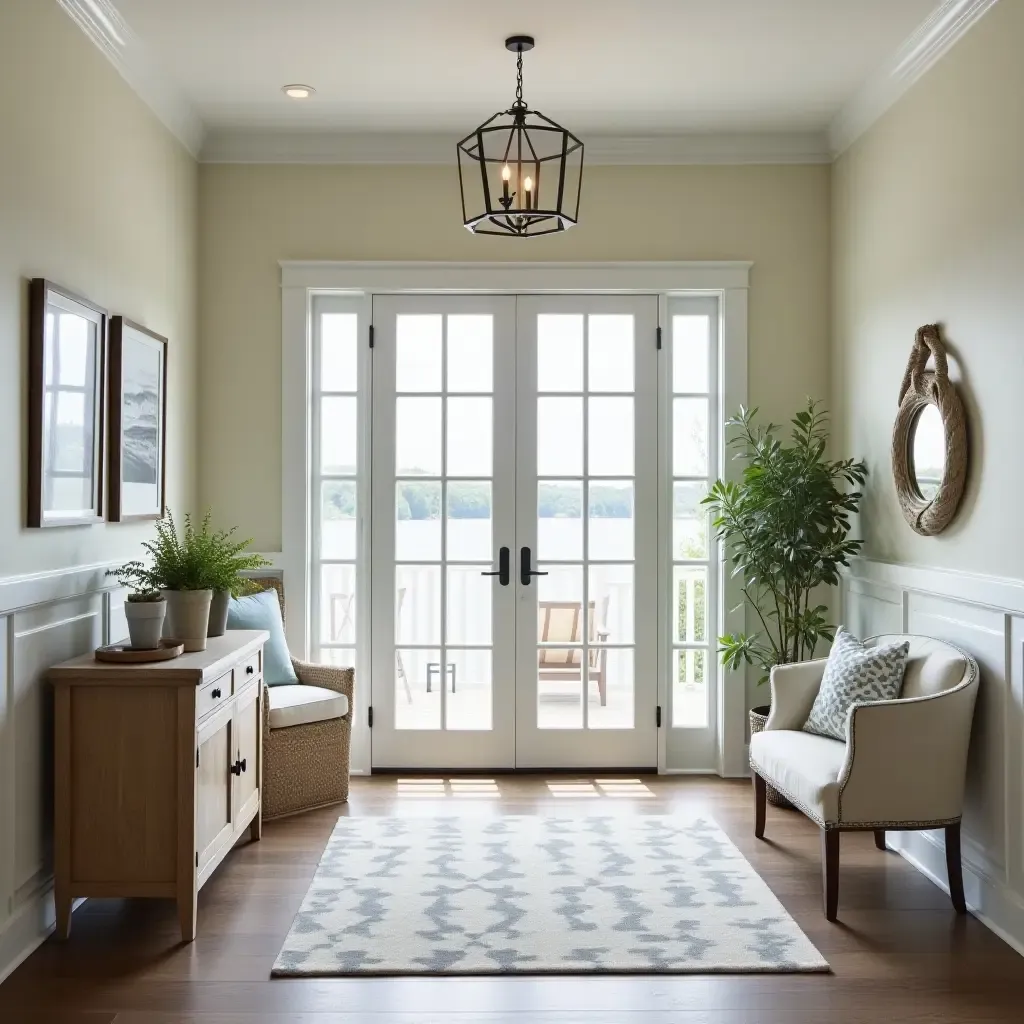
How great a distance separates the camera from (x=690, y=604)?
16.6 feet

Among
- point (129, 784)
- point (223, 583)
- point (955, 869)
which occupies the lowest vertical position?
point (955, 869)

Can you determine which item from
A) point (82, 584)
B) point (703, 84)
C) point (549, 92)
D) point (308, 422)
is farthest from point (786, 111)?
point (82, 584)

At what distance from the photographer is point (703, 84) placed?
4.32 metres

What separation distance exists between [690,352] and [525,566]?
1292 millimetres

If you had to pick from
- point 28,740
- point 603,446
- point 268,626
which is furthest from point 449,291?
point 28,740

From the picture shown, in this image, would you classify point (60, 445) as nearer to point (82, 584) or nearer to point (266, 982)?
point (82, 584)

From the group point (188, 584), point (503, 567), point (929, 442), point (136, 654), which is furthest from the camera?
point (503, 567)

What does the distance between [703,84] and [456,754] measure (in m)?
3.16

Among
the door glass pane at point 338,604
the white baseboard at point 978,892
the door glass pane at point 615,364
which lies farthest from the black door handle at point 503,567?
the white baseboard at point 978,892

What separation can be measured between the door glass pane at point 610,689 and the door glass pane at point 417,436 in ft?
3.90

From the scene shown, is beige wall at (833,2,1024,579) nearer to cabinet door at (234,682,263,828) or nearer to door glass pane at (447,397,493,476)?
door glass pane at (447,397,493,476)

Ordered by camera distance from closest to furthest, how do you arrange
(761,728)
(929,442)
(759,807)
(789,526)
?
(929,442)
(759,807)
(789,526)
(761,728)

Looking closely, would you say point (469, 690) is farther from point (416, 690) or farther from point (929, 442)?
point (929, 442)

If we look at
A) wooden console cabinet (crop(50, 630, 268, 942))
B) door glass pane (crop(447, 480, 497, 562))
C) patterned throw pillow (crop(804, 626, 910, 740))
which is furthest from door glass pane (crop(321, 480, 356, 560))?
patterned throw pillow (crop(804, 626, 910, 740))
